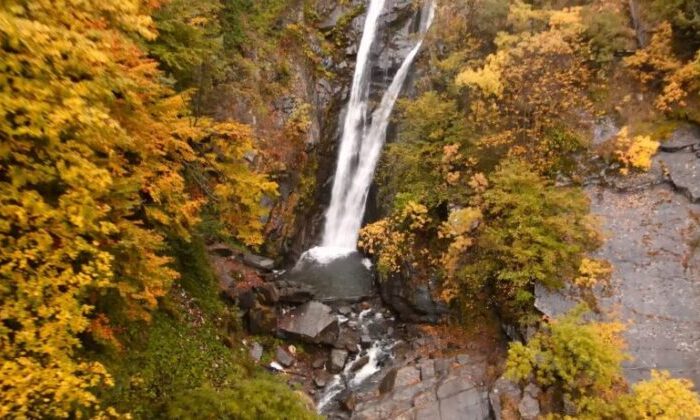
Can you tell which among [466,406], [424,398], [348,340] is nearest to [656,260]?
[466,406]

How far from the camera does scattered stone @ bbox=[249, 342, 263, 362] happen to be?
1224 cm

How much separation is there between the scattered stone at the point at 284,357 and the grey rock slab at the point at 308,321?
1.94 ft

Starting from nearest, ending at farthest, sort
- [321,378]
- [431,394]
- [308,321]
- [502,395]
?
[502,395], [431,394], [321,378], [308,321]

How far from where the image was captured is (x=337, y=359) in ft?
41.4

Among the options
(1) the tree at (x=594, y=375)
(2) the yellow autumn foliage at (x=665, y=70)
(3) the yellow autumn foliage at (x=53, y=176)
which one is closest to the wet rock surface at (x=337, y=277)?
(1) the tree at (x=594, y=375)

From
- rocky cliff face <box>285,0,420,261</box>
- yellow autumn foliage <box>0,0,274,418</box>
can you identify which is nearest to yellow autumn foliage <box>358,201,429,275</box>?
rocky cliff face <box>285,0,420,261</box>

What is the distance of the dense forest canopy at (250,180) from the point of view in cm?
435

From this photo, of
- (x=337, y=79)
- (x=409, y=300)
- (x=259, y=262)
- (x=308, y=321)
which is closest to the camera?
(x=308, y=321)

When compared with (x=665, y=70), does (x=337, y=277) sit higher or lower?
lower

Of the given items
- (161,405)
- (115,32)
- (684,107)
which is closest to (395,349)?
(161,405)

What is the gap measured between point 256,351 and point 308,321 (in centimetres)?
178

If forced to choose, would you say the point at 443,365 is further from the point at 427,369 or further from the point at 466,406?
the point at 466,406

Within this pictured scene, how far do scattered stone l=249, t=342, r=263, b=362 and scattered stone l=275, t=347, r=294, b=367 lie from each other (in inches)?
19.4

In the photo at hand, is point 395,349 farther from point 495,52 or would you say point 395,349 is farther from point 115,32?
point 115,32
